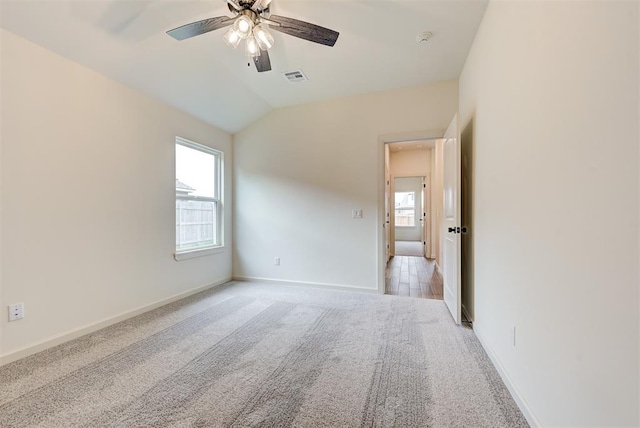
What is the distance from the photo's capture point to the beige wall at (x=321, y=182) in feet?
12.0

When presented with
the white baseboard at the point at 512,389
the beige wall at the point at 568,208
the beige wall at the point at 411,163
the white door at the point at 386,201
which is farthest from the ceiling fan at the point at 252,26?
the beige wall at the point at 411,163

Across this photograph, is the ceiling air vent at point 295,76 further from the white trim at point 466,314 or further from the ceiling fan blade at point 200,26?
the white trim at point 466,314

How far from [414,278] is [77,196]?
175 inches

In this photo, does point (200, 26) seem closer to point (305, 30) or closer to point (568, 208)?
point (305, 30)

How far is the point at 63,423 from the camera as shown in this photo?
1423mm

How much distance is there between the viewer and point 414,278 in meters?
4.65

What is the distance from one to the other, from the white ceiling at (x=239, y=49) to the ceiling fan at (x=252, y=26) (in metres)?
0.40

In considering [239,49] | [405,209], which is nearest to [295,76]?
[239,49]

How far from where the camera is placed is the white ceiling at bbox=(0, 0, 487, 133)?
6.88 ft

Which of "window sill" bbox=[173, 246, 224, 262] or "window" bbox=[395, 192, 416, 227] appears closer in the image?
"window sill" bbox=[173, 246, 224, 262]

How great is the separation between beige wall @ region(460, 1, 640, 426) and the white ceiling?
0.80 meters

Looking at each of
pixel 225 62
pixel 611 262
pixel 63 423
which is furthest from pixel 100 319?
pixel 611 262

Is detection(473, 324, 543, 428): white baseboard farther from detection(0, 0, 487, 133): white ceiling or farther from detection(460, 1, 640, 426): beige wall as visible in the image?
detection(0, 0, 487, 133): white ceiling

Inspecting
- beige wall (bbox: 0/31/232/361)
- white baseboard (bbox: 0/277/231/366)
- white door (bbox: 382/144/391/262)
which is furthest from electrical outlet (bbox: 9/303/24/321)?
white door (bbox: 382/144/391/262)
